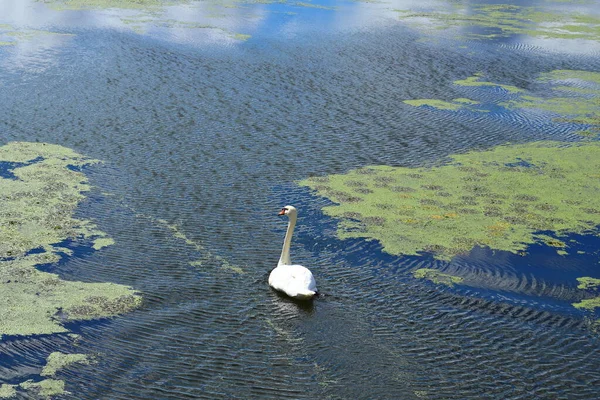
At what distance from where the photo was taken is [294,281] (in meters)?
7.81

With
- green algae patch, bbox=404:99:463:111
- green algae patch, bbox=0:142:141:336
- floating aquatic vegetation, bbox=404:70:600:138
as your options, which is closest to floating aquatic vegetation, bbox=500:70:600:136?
floating aquatic vegetation, bbox=404:70:600:138

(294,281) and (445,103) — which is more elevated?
(445,103)

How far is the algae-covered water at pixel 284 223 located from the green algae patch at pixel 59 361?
2cm

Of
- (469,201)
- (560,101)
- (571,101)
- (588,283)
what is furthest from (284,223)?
(571,101)

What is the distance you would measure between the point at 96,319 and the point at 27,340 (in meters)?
0.67

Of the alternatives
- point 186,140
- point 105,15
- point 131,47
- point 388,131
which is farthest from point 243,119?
point 105,15

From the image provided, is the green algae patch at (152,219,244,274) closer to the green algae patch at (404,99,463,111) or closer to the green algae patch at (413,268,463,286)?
the green algae patch at (413,268,463,286)

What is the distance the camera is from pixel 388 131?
14344 millimetres

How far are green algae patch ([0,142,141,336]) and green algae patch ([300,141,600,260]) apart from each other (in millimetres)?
3199

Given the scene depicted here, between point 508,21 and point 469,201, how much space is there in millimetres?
20578

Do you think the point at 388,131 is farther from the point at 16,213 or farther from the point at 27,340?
the point at 27,340

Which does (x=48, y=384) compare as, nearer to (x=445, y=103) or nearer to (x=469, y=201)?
(x=469, y=201)

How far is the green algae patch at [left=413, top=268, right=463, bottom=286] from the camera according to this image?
27.8 ft

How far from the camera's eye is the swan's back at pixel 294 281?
7.73m
